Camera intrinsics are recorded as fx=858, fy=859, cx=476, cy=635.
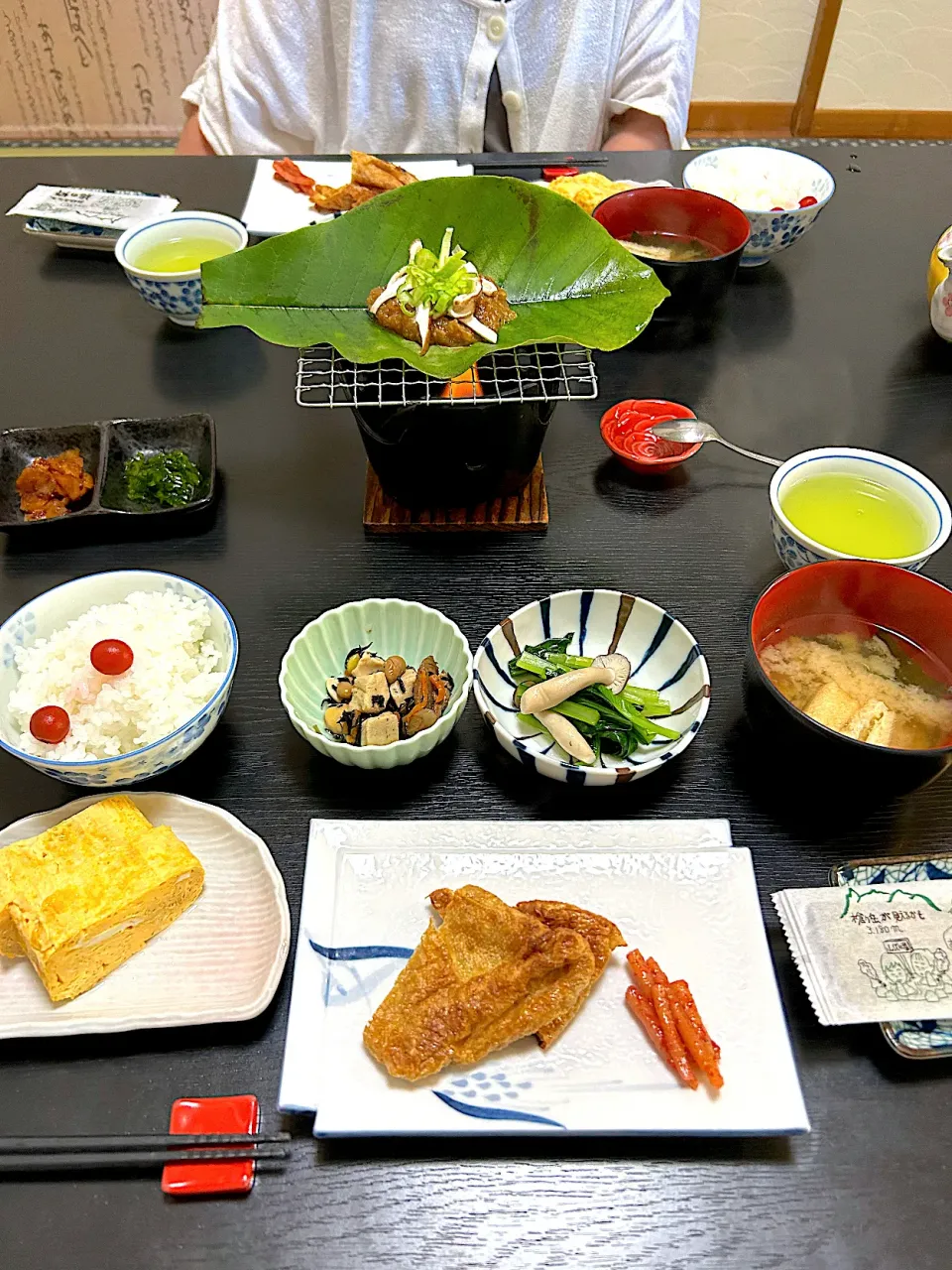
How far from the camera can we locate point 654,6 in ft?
8.99

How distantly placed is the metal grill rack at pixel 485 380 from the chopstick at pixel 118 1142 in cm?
109

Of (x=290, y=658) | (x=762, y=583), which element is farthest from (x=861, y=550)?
(x=290, y=658)

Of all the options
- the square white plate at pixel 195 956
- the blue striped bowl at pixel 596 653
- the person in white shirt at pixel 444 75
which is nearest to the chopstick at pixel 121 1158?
the square white plate at pixel 195 956

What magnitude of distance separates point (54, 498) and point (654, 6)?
96.6 inches

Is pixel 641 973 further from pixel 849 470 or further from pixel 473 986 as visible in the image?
pixel 849 470

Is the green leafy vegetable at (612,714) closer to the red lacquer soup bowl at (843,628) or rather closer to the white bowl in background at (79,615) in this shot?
the red lacquer soup bowl at (843,628)

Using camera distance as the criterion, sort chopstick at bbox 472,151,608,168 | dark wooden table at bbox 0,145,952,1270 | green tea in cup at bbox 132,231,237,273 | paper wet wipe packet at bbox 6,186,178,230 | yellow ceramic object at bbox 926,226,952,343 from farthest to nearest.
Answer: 1. chopstick at bbox 472,151,608,168
2. paper wet wipe packet at bbox 6,186,178,230
3. green tea in cup at bbox 132,231,237,273
4. yellow ceramic object at bbox 926,226,952,343
5. dark wooden table at bbox 0,145,952,1270

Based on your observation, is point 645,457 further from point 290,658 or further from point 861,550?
point 290,658

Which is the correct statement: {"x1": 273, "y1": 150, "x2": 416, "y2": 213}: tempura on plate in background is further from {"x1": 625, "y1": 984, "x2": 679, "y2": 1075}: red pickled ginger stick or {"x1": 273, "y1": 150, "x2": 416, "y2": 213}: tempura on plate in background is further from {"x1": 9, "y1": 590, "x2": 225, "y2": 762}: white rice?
{"x1": 625, "y1": 984, "x2": 679, "y2": 1075}: red pickled ginger stick

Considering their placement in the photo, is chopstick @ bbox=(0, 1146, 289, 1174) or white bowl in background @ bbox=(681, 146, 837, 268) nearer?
chopstick @ bbox=(0, 1146, 289, 1174)

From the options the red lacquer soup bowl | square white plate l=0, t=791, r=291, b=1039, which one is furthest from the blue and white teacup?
the red lacquer soup bowl

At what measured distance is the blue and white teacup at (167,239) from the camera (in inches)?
80.7

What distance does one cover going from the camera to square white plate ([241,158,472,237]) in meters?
2.43

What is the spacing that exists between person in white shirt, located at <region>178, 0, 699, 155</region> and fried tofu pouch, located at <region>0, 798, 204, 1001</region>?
2514mm
